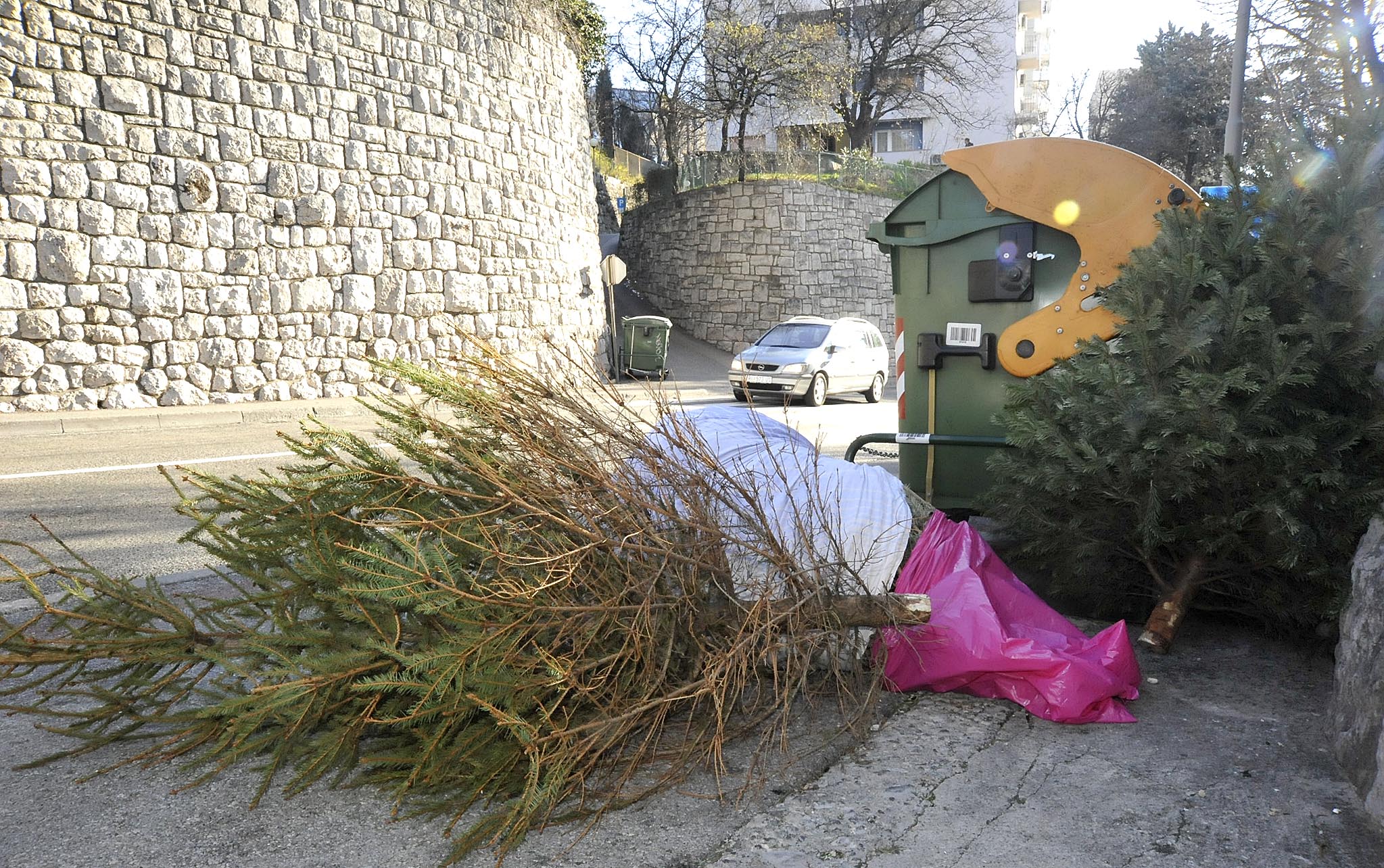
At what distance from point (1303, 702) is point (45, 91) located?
499 inches

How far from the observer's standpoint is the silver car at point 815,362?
673 inches

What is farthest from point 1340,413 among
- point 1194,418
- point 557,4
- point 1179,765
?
point 557,4

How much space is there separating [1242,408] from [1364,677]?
3.31ft

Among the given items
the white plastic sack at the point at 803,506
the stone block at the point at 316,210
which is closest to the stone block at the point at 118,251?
the stone block at the point at 316,210

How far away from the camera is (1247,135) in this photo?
19312 millimetres

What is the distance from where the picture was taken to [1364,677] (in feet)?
9.23

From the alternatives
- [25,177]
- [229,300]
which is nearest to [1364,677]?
[25,177]

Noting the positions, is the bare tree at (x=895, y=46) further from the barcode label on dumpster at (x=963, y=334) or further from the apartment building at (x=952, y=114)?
A: the barcode label on dumpster at (x=963, y=334)

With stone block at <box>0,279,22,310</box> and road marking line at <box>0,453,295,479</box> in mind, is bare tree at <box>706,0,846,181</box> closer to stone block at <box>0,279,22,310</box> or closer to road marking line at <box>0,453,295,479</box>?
stone block at <box>0,279,22,310</box>

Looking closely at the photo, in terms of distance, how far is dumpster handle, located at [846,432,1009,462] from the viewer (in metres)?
5.20

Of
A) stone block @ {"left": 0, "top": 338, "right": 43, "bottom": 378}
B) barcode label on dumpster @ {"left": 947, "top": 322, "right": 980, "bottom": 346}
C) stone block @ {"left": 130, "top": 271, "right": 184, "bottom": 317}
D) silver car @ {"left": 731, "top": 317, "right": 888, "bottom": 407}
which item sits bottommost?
silver car @ {"left": 731, "top": 317, "right": 888, "bottom": 407}

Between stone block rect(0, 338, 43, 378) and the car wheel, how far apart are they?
13.2 metres

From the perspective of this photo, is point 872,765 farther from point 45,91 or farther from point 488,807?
point 45,91

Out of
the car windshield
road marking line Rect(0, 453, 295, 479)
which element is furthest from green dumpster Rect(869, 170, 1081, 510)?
the car windshield
